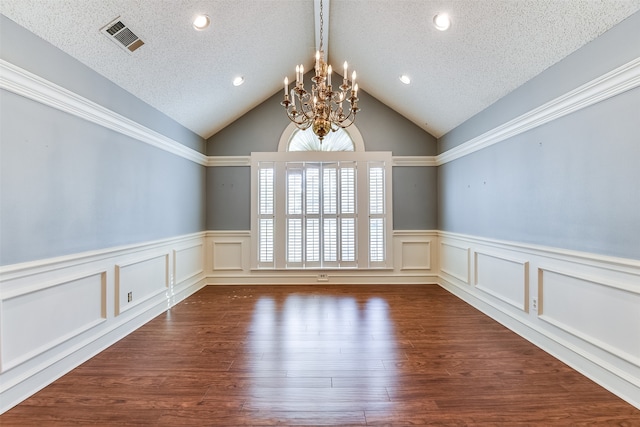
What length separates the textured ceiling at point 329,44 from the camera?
232 centimetres

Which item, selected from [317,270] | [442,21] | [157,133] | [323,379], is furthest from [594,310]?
[157,133]

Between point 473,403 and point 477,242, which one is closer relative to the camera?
point 473,403

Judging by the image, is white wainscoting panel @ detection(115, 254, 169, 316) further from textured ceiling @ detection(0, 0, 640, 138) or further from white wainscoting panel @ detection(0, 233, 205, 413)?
textured ceiling @ detection(0, 0, 640, 138)

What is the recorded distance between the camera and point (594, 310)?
91.9 inches

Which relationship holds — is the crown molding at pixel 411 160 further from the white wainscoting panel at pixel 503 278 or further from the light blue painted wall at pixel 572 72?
the white wainscoting panel at pixel 503 278

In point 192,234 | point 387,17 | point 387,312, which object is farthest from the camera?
point 192,234

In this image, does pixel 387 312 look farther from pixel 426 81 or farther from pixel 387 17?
pixel 387 17

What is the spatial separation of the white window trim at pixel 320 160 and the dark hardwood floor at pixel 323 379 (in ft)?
5.36

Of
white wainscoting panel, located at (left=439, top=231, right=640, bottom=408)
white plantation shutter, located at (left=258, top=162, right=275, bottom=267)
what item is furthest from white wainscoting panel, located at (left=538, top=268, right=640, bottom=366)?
white plantation shutter, located at (left=258, top=162, right=275, bottom=267)

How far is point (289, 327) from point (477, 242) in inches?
104

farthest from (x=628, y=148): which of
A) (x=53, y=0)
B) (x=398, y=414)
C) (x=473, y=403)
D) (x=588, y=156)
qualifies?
(x=53, y=0)

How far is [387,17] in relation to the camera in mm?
3264

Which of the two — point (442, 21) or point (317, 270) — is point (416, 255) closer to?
point (317, 270)

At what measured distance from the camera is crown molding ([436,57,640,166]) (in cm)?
206
